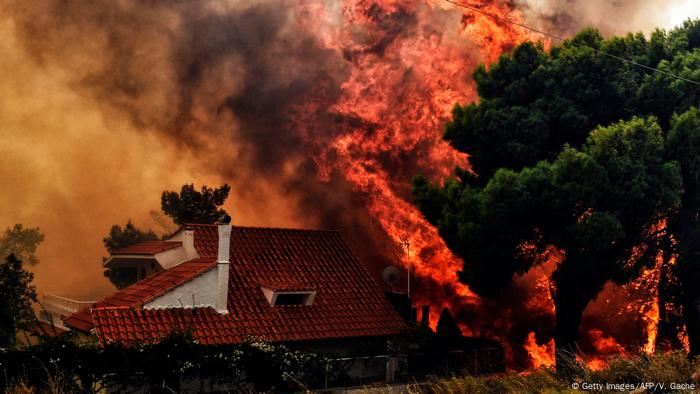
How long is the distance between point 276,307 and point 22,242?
39.5 meters

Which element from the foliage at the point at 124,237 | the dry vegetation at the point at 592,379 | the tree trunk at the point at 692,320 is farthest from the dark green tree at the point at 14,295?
the tree trunk at the point at 692,320

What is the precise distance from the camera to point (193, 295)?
25797mm

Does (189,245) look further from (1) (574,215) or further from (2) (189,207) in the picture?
(2) (189,207)

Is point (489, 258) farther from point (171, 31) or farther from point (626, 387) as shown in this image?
point (171, 31)

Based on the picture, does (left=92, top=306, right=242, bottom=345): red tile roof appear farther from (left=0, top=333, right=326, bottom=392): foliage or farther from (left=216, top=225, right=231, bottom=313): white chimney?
(left=0, top=333, right=326, bottom=392): foliage

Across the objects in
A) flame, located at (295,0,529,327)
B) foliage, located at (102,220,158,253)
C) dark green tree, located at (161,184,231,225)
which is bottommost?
foliage, located at (102,220,158,253)

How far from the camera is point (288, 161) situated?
5238 cm

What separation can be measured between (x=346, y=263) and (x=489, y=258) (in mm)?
6717

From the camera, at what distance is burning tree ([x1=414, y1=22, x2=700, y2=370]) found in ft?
84.5

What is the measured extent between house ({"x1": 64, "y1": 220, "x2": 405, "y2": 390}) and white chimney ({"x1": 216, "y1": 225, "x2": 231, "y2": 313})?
38 millimetres

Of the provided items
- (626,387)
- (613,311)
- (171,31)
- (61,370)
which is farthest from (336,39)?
(626,387)

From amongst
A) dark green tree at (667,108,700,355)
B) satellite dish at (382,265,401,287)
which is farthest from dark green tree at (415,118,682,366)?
satellite dish at (382,265,401,287)

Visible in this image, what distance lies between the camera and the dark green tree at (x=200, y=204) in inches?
1902

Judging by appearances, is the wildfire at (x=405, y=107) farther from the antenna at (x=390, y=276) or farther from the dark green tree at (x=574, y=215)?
the dark green tree at (x=574, y=215)
